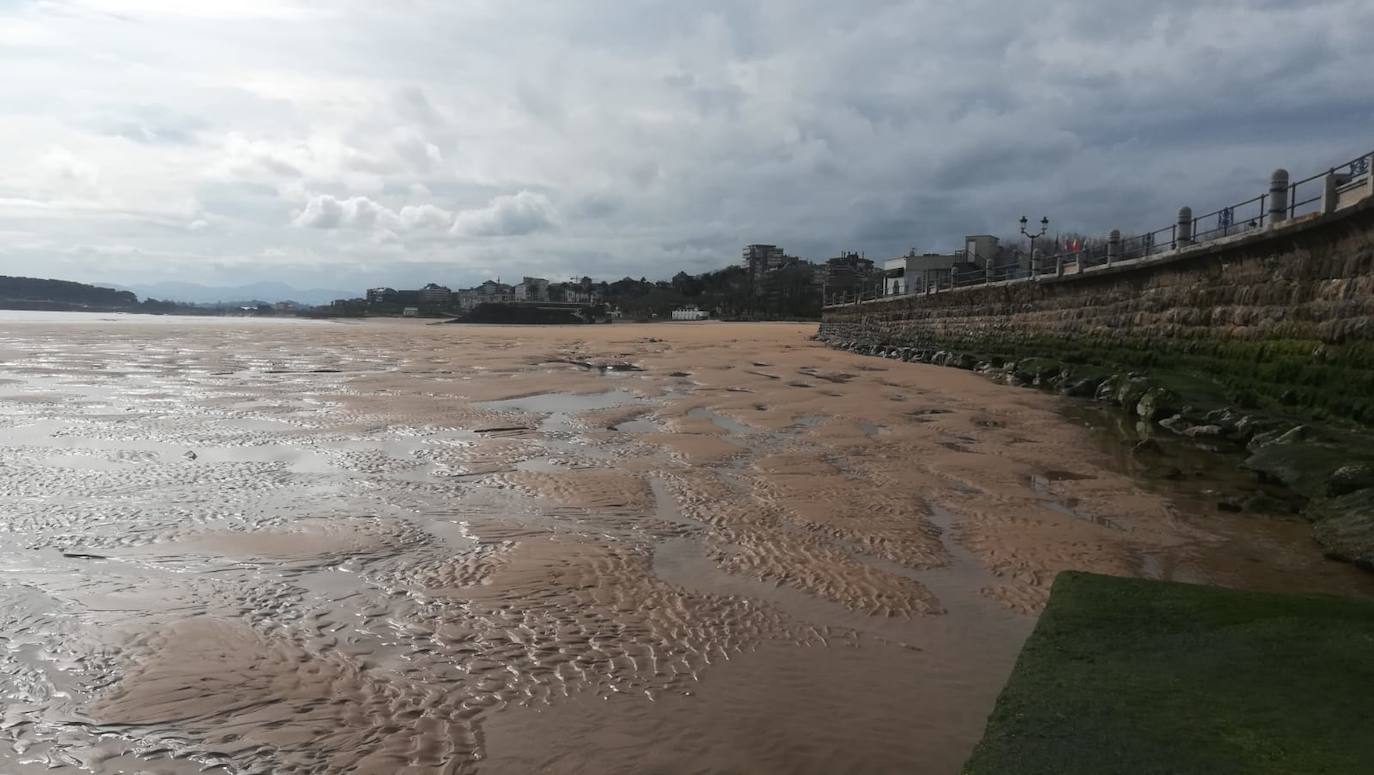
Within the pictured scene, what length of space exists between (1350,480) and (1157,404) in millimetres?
7411

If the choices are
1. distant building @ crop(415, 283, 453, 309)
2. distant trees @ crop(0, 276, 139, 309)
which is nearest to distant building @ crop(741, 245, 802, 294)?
distant building @ crop(415, 283, 453, 309)

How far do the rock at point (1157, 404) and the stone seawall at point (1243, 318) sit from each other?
0.77m

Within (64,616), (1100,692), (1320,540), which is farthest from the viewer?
(1320,540)

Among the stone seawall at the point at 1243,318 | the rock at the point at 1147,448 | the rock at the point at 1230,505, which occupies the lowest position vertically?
the rock at the point at 1230,505

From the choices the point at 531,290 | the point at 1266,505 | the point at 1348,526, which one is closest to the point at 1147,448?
the point at 1266,505

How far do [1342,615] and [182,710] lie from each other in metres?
6.94

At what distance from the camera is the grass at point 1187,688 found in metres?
3.29

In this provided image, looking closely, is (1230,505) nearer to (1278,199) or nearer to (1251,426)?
(1251,426)

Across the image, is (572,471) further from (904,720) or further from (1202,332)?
(1202,332)

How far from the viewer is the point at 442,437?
13328 millimetres

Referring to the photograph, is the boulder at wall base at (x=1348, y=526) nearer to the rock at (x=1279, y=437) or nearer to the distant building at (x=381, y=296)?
the rock at (x=1279, y=437)

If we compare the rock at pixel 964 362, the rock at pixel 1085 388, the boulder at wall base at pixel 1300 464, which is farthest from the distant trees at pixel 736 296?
the boulder at wall base at pixel 1300 464

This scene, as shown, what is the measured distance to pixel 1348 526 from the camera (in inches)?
312

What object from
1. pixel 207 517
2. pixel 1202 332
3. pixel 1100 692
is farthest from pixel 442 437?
pixel 1202 332
